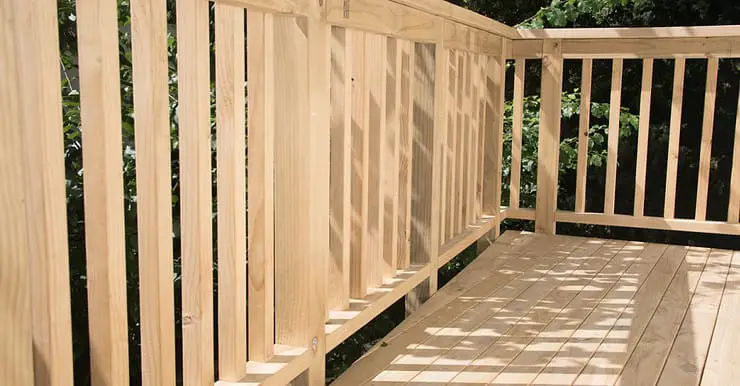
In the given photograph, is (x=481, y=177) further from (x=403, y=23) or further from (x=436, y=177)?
(x=403, y=23)

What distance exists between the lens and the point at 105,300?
4.81 ft

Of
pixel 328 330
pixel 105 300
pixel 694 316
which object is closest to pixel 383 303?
pixel 328 330

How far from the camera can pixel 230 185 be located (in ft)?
6.22

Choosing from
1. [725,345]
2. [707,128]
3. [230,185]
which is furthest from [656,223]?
[230,185]

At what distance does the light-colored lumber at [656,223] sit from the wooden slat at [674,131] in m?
0.06

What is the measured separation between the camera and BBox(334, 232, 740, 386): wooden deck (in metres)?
2.59

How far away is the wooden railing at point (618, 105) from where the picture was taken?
432 cm

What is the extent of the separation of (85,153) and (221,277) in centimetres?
59

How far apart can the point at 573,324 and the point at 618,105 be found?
1.81 m

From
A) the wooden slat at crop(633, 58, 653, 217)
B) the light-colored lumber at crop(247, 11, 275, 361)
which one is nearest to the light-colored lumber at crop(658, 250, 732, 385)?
the wooden slat at crop(633, 58, 653, 217)

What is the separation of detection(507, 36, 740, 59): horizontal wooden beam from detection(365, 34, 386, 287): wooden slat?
2.00m

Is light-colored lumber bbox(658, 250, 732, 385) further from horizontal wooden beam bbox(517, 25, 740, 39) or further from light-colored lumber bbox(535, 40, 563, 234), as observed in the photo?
horizontal wooden beam bbox(517, 25, 740, 39)

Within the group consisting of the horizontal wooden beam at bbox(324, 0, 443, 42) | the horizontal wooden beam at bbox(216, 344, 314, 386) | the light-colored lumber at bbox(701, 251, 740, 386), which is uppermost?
the horizontal wooden beam at bbox(324, 0, 443, 42)

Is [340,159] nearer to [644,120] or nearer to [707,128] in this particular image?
[644,120]
